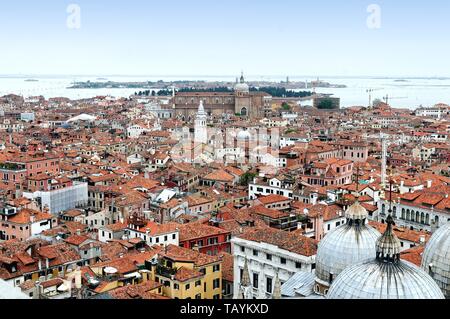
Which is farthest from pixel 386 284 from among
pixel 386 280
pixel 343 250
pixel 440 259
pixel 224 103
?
pixel 224 103

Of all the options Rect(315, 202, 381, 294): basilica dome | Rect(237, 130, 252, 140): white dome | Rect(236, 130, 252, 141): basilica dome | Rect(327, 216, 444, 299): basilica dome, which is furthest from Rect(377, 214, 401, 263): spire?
Rect(237, 130, 252, 140): white dome

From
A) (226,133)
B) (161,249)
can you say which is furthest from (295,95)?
(161,249)

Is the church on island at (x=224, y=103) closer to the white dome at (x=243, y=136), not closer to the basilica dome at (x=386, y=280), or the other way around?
the white dome at (x=243, y=136)

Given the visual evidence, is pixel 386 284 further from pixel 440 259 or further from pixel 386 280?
pixel 440 259

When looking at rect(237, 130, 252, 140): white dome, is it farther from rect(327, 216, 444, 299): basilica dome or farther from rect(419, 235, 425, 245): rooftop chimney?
rect(327, 216, 444, 299): basilica dome

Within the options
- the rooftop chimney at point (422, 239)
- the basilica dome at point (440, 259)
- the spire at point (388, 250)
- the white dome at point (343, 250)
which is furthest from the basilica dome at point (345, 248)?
the rooftop chimney at point (422, 239)

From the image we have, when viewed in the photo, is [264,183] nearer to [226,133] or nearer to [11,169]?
[11,169]
